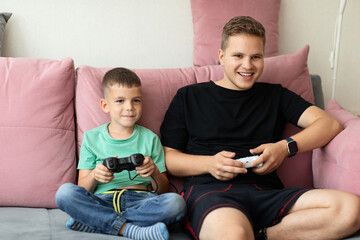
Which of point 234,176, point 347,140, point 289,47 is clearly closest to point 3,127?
point 234,176

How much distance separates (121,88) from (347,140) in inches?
33.2

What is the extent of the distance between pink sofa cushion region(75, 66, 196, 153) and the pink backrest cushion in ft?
0.42

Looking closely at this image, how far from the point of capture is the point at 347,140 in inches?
63.6

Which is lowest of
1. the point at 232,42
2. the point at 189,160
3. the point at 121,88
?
the point at 189,160

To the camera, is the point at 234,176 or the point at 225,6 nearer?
the point at 234,176

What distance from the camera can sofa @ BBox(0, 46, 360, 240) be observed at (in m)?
1.63

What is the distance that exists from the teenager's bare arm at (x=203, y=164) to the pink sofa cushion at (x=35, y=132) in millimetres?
392

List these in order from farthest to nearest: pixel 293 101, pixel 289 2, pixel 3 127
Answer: pixel 289 2
pixel 293 101
pixel 3 127

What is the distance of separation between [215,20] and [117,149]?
0.85m

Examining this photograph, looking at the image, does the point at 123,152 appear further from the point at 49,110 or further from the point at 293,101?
the point at 293,101

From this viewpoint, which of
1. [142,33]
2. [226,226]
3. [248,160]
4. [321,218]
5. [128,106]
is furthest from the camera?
[142,33]

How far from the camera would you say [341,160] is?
5.31ft

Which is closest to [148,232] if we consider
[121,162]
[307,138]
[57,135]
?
[121,162]

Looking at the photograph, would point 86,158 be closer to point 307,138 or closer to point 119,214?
point 119,214
